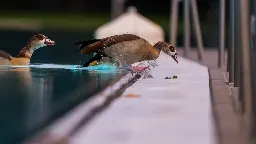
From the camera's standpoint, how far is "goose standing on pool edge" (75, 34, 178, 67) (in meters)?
2.34

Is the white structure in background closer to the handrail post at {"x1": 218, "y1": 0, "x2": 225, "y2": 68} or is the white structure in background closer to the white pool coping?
the handrail post at {"x1": 218, "y1": 0, "x2": 225, "y2": 68}

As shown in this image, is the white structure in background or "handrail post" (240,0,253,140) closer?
"handrail post" (240,0,253,140)

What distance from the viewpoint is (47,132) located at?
4.60ft

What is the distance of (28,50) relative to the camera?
2768 millimetres

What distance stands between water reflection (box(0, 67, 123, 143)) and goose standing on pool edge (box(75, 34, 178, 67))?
0.34 feet

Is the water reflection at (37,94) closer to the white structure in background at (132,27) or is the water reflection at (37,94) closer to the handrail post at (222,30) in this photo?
the handrail post at (222,30)

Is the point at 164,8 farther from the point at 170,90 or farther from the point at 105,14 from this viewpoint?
the point at 170,90

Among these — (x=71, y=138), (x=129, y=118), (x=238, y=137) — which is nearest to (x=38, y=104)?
(x=129, y=118)

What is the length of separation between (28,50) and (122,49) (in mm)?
574

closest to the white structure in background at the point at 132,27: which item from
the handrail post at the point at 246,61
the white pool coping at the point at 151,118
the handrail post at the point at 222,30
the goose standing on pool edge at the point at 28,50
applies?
the handrail post at the point at 222,30

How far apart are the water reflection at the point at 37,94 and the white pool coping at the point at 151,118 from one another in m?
0.06

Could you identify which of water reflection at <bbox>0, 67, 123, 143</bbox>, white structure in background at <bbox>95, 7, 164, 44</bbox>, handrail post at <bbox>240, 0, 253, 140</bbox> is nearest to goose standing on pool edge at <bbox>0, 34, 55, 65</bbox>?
water reflection at <bbox>0, 67, 123, 143</bbox>

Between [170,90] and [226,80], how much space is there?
41 centimetres

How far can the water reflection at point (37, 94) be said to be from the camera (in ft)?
4.99
